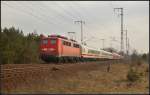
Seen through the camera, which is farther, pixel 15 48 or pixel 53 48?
pixel 15 48

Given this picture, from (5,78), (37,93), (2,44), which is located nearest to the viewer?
(37,93)

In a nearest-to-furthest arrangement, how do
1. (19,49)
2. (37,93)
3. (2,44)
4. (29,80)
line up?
1. (37,93)
2. (29,80)
3. (2,44)
4. (19,49)

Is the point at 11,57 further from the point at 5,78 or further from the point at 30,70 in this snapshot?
the point at 5,78

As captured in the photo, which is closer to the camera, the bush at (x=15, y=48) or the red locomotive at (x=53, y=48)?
the red locomotive at (x=53, y=48)

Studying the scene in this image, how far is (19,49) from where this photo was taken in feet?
171

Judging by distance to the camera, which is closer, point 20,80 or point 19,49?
point 20,80

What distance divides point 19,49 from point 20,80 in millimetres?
34241

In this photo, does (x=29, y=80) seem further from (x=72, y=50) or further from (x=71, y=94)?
(x=72, y=50)

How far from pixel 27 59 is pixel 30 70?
31.5m

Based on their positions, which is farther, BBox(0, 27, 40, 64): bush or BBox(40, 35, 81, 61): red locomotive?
BBox(0, 27, 40, 64): bush

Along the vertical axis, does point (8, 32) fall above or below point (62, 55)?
above

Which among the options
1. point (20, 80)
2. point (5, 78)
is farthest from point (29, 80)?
point (5, 78)

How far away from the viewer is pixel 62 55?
131 ft

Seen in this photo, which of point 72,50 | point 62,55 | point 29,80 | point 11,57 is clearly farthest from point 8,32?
point 29,80
